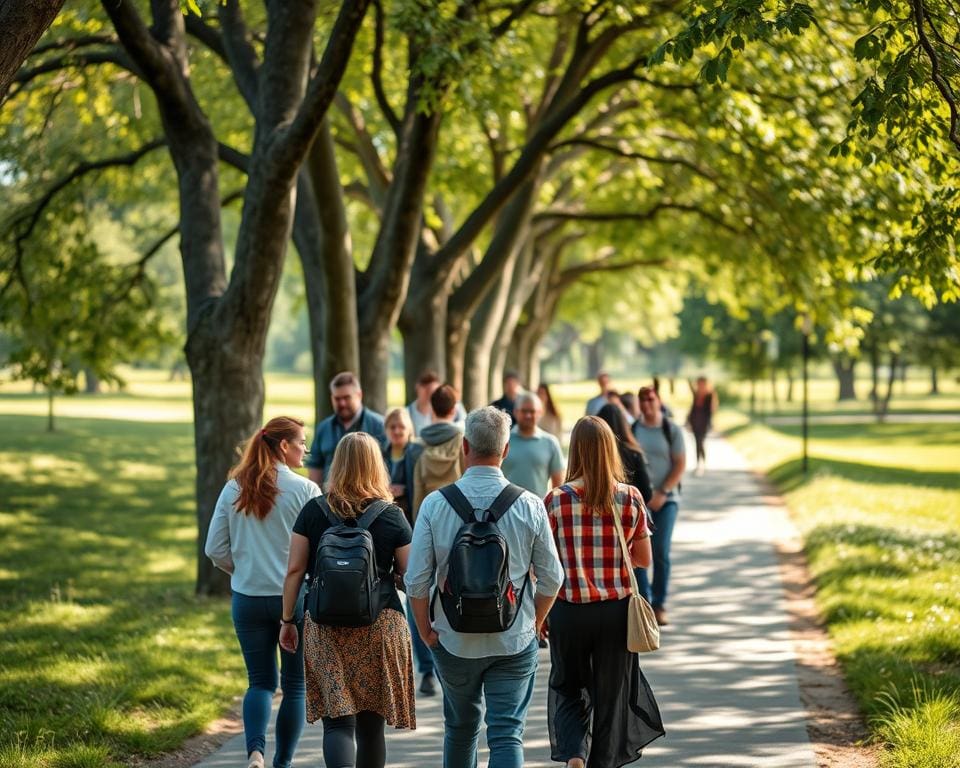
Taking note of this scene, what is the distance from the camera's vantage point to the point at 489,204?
50.7 feet

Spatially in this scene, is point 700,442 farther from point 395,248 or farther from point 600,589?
point 600,589

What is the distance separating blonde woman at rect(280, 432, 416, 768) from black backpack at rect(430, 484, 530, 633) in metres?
0.47

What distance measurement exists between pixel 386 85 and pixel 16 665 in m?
14.4

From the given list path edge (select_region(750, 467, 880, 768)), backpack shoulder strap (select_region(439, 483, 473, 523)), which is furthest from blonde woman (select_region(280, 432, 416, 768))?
path edge (select_region(750, 467, 880, 768))

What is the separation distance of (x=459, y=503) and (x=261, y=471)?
1.32 meters

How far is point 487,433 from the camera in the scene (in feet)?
17.8

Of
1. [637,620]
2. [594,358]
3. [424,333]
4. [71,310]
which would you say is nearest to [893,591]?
[637,620]

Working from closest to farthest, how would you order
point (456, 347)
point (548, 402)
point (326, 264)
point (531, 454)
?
point (531, 454) < point (326, 264) < point (548, 402) < point (456, 347)

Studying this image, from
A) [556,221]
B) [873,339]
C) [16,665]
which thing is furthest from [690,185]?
[873,339]

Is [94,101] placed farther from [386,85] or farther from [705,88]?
[705,88]

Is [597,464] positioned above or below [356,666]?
above

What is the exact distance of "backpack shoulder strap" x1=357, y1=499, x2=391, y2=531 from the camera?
5.59 m

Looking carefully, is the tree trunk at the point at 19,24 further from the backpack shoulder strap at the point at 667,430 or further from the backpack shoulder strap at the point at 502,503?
the backpack shoulder strap at the point at 667,430

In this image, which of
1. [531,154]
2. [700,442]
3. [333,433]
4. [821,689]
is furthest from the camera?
[700,442]
